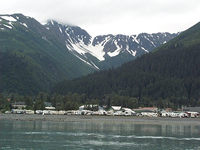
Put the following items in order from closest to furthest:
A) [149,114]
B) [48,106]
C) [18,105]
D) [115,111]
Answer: [149,114]
[115,111]
[48,106]
[18,105]

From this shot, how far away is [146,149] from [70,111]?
110310mm

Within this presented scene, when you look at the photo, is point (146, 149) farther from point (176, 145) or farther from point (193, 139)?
point (193, 139)

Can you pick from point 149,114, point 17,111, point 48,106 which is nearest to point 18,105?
point 48,106

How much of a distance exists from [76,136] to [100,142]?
36.3 feet

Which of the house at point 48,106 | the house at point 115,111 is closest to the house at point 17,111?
the house at point 48,106

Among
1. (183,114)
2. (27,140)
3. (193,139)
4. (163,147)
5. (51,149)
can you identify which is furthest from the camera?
(183,114)

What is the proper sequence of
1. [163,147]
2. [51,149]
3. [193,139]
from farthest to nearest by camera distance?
[193,139]
[163,147]
[51,149]

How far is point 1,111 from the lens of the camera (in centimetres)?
17475

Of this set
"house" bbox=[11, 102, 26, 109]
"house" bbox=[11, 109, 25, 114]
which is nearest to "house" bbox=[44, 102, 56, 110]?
"house" bbox=[11, 102, 26, 109]

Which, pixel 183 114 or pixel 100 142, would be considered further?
pixel 183 114

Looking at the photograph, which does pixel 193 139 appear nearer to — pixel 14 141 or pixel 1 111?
pixel 14 141

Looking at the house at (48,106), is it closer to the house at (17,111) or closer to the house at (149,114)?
the house at (17,111)

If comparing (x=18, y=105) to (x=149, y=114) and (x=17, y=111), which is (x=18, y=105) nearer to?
(x=17, y=111)

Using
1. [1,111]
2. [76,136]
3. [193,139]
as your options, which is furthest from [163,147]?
[1,111]
